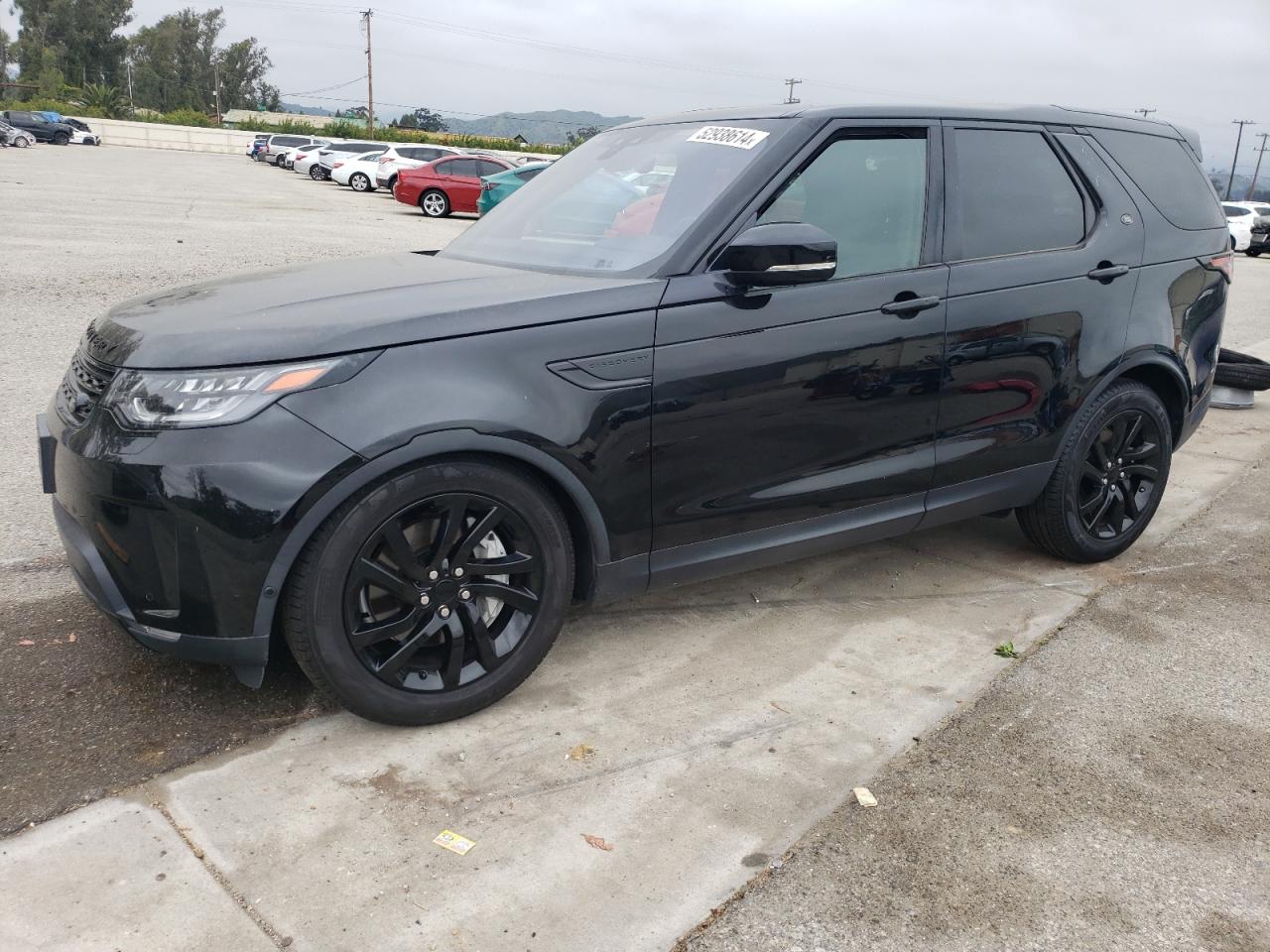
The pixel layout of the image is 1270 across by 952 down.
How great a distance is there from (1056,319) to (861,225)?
963 millimetres

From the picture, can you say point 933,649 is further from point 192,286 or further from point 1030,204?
point 192,286

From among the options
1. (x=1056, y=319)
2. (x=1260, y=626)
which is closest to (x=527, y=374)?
(x=1056, y=319)

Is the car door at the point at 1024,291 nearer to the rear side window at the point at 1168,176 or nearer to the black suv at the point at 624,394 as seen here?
the black suv at the point at 624,394

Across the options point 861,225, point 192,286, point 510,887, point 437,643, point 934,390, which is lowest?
point 510,887

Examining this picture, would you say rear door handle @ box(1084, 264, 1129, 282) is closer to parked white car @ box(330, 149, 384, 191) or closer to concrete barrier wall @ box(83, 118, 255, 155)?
parked white car @ box(330, 149, 384, 191)

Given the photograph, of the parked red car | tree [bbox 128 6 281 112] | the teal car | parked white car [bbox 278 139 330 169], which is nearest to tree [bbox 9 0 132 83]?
tree [bbox 128 6 281 112]

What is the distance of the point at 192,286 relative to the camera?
3521mm

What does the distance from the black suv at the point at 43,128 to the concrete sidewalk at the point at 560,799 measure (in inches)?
2392

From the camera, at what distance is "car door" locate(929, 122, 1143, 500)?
3.84m

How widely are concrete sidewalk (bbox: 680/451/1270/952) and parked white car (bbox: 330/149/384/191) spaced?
103ft

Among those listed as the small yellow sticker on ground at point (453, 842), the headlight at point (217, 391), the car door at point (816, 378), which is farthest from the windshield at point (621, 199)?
the small yellow sticker on ground at point (453, 842)

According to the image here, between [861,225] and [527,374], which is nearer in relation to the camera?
[527,374]

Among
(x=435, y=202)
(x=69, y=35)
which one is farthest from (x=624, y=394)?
(x=69, y=35)

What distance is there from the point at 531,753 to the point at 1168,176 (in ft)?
12.4
